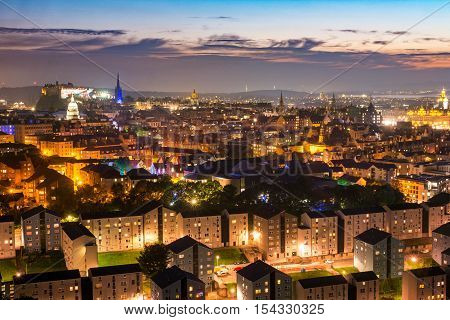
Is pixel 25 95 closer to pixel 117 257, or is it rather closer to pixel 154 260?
pixel 117 257

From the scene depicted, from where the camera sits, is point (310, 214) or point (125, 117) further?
point (125, 117)

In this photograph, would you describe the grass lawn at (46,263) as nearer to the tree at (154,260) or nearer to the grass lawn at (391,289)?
the tree at (154,260)

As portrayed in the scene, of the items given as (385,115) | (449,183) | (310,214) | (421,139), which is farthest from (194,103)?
(310,214)

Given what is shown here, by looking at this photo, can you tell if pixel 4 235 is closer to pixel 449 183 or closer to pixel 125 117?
pixel 449 183

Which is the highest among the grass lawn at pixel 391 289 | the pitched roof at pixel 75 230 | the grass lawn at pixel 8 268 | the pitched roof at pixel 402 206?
the pitched roof at pixel 75 230

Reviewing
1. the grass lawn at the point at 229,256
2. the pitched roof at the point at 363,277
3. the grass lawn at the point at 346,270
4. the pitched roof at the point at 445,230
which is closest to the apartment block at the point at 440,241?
the pitched roof at the point at 445,230
